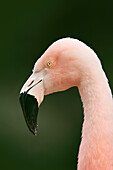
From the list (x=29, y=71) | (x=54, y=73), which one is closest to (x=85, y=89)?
(x=54, y=73)

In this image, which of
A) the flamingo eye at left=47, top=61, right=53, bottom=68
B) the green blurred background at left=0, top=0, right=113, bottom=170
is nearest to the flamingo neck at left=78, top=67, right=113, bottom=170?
the flamingo eye at left=47, top=61, right=53, bottom=68

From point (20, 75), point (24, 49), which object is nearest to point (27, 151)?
point (20, 75)

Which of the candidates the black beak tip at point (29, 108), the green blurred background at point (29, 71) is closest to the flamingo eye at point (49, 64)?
the black beak tip at point (29, 108)

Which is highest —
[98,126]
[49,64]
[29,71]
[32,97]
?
[29,71]

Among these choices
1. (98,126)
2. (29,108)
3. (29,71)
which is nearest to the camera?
(98,126)

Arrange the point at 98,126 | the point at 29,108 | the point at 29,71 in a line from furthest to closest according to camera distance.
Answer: the point at 29,71
the point at 29,108
the point at 98,126

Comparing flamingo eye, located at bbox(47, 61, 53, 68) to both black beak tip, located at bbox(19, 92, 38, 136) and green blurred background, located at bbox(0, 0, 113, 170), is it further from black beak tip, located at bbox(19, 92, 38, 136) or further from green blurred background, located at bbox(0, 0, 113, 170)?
green blurred background, located at bbox(0, 0, 113, 170)

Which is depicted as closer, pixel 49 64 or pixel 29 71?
pixel 49 64

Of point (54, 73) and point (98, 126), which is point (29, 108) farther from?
point (98, 126)
